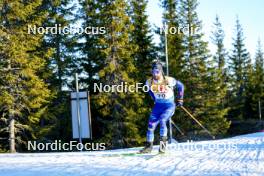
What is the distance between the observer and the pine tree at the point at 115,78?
26.1m

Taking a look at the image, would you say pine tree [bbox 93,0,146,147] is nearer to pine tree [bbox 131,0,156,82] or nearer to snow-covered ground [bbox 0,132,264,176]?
pine tree [bbox 131,0,156,82]

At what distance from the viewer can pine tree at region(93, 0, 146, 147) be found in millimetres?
26094

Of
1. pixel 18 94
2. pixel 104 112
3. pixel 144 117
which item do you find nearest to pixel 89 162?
pixel 18 94

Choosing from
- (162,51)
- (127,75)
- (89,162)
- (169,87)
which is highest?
(162,51)

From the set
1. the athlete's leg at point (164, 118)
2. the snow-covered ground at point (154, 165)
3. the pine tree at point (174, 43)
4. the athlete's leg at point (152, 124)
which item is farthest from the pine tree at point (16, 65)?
the snow-covered ground at point (154, 165)

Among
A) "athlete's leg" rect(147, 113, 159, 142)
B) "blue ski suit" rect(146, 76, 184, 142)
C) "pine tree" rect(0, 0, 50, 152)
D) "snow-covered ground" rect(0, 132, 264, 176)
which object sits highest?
"pine tree" rect(0, 0, 50, 152)

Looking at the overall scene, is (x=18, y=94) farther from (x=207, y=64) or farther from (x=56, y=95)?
(x=207, y=64)

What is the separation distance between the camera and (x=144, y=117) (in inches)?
1120

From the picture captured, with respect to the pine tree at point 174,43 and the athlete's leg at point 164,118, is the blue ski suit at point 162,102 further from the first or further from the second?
the pine tree at point 174,43

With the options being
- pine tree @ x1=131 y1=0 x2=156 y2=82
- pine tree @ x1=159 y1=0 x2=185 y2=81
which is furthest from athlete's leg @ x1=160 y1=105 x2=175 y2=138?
pine tree @ x1=159 y1=0 x2=185 y2=81

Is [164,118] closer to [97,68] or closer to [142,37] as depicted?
[97,68]

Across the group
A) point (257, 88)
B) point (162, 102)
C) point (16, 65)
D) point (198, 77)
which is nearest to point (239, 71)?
point (257, 88)

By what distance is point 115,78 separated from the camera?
26.3m

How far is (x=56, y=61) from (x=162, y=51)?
9.08m
